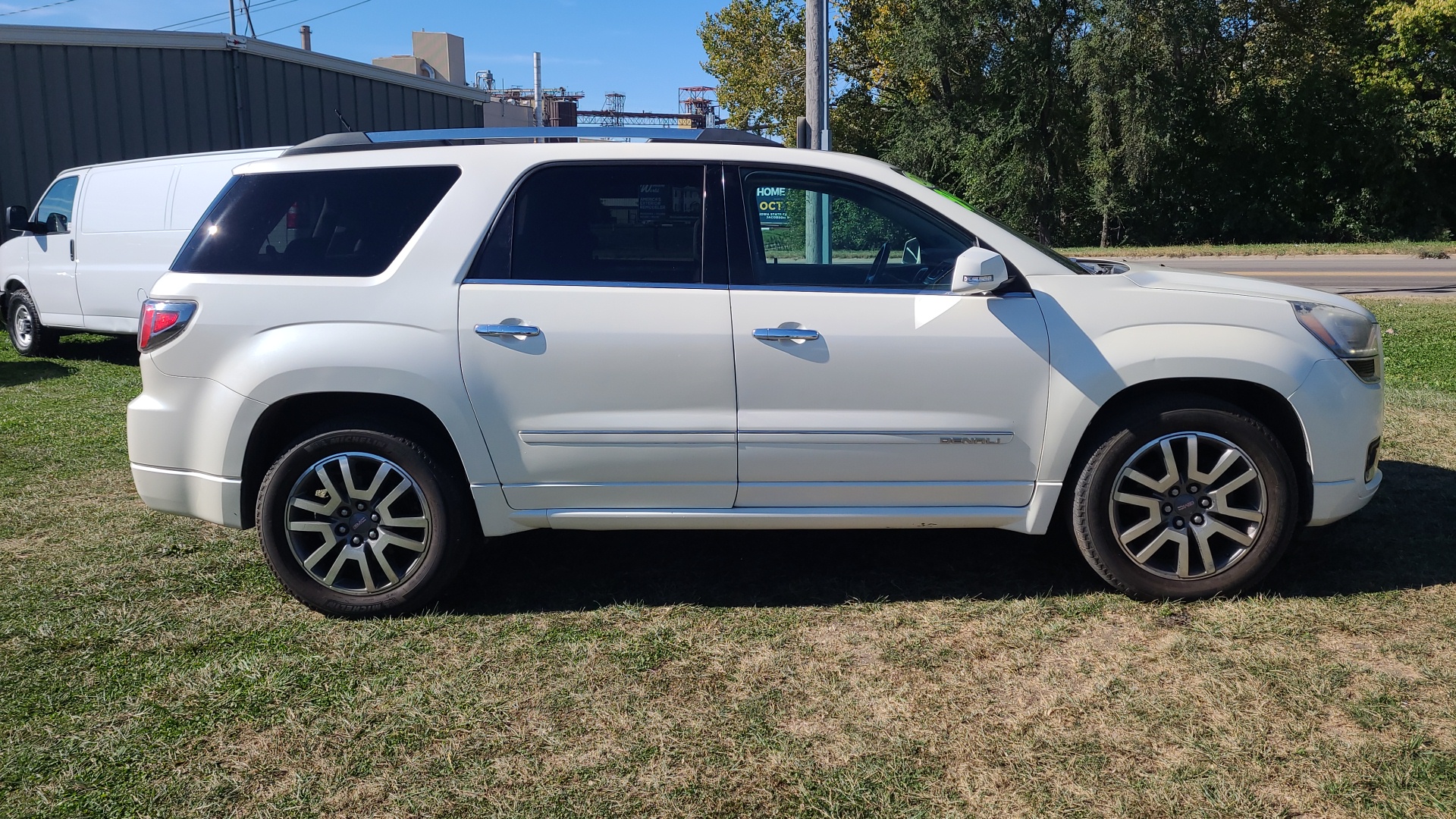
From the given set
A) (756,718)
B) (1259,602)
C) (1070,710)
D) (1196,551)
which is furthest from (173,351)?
(1259,602)

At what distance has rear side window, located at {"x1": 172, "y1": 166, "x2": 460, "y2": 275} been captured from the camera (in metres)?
4.10

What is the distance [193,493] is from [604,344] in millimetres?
1695

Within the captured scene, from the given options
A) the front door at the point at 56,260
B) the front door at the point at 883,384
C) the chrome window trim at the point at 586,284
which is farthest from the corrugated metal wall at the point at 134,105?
the front door at the point at 883,384

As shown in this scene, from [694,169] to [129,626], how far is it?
273 centimetres

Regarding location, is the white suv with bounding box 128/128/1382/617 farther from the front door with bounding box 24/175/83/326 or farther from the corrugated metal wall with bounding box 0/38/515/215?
the corrugated metal wall with bounding box 0/38/515/215

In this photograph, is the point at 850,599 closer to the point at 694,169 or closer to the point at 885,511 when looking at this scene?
the point at 885,511

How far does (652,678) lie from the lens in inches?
141

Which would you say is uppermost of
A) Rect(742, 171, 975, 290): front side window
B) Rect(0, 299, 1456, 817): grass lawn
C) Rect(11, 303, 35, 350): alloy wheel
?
Rect(742, 171, 975, 290): front side window

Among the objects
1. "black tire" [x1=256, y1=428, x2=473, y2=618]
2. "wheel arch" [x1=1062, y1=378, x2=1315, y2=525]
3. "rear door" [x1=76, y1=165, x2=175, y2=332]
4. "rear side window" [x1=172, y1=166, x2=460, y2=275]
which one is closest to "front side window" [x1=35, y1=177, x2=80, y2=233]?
"rear door" [x1=76, y1=165, x2=175, y2=332]

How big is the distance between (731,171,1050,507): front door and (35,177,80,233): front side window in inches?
403

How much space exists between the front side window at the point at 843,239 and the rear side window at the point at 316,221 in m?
Answer: 1.20

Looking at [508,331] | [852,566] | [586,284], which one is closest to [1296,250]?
[852,566]

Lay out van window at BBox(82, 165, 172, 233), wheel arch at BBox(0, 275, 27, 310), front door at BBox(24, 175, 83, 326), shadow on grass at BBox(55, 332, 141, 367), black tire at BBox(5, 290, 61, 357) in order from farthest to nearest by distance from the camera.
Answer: wheel arch at BBox(0, 275, 27, 310) < black tire at BBox(5, 290, 61, 357) < shadow on grass at BBox(55, 332, 141, 367) < front door at BBox(24, 175, 83, 326) < van window at BBox(82, 165, 172, 233)

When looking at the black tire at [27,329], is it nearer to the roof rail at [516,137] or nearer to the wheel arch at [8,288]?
the wheel arch at [8,288]
